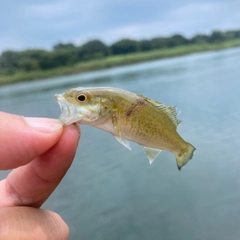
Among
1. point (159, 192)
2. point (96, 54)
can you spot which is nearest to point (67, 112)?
point (159, 192)

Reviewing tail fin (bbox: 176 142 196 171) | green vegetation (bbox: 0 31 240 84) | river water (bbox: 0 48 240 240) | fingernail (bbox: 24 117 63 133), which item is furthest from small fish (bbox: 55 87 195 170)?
green vegetation (bbox: 0 31 240 84)

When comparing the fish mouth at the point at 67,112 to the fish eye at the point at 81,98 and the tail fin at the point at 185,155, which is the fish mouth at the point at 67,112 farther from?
the tail fin at the point at 185,155

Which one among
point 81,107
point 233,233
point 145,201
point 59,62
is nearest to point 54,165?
point 81,107

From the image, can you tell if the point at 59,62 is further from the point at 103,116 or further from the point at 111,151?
the point at 103,116

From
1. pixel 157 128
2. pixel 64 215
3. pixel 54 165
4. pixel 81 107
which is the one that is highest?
pixel 81 107

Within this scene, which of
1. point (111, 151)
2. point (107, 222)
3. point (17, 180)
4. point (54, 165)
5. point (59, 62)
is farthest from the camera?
point (59, 62)

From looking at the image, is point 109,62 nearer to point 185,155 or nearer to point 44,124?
point 185,155
